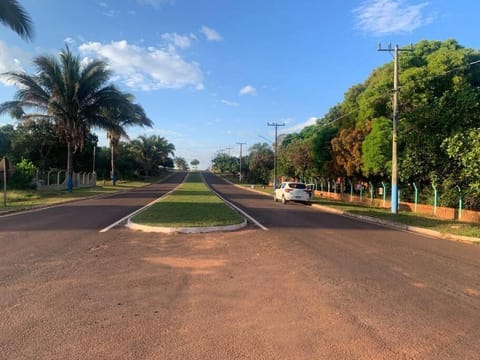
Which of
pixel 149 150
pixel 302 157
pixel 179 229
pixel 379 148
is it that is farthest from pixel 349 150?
pixel 149 150

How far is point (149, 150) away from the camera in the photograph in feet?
267

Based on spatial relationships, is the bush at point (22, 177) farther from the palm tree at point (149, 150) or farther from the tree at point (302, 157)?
the palm tree at point (149, 150)

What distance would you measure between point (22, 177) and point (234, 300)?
30673 millimetres

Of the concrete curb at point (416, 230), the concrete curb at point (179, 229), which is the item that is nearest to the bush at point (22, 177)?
the concrete curb at point (179, 229)

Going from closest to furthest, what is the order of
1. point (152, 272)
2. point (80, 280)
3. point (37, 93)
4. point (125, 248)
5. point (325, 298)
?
point (325, 298) → point (80, 280) → point (152, 272) → point (125, 248) → point (37, 93)

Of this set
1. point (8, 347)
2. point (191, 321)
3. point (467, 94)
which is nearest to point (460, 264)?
point (191, 321)

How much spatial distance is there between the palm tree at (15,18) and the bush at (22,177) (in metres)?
15.5

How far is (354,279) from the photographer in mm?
6871

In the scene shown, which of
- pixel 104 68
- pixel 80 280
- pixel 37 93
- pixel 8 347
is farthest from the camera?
pixel 104 68

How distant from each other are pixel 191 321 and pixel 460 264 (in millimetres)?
6414

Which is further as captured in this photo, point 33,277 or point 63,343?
point 33,277

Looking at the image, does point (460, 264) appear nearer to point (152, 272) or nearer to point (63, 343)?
point (152, 272)

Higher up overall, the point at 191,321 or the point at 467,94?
the point at 467,94

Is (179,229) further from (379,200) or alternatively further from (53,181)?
(53,181)
